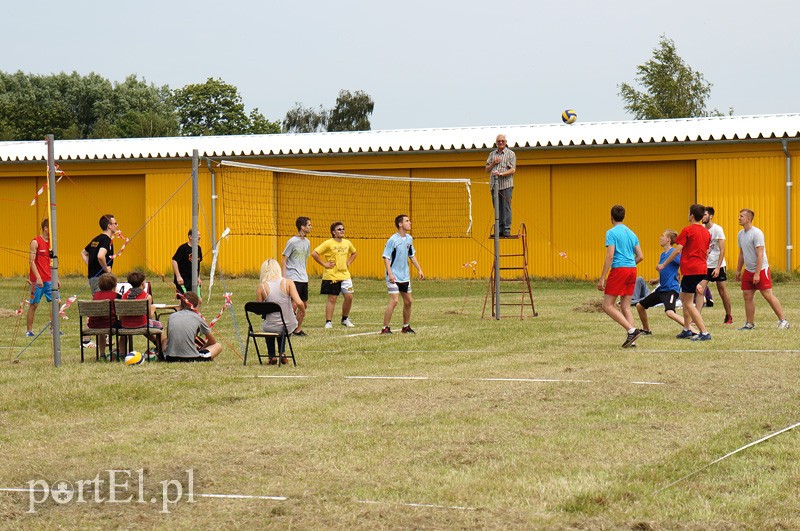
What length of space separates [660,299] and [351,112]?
55.7m

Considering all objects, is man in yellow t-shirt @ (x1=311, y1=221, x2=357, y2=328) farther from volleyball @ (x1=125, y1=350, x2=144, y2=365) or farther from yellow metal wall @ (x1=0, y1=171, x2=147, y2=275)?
yellow metal wall @ (x1=0, y1=171, x2=147, y2=275)

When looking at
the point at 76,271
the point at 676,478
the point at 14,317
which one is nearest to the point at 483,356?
the point at 676,478

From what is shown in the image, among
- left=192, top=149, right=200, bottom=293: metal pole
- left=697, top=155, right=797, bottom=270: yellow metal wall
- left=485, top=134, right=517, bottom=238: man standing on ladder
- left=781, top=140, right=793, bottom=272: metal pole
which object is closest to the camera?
left=192, top=149, right=200, bottom=293: metal pole

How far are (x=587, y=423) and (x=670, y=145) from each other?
17463 millimetres

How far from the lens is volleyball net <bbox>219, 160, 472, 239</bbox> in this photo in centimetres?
2547

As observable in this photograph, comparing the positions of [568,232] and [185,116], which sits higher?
[185,116]

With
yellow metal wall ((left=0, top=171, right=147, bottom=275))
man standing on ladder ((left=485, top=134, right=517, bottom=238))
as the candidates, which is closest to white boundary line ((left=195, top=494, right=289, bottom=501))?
man standing on ladder ((left=485, top=134, right=517, bottom=238))

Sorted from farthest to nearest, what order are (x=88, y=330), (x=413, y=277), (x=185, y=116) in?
1. (x=185, y=116)
2. (x=413, y=277)
3. (x=88, y=330)

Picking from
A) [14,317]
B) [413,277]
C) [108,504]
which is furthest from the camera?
[413,277]

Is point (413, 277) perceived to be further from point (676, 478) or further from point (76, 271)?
point (676, 478)

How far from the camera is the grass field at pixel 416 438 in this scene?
623 centimetres

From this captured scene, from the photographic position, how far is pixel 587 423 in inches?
332

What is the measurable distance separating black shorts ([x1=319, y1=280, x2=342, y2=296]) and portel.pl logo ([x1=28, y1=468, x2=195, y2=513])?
908 cm

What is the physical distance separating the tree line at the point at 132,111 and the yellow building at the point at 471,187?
3711 centimetres
